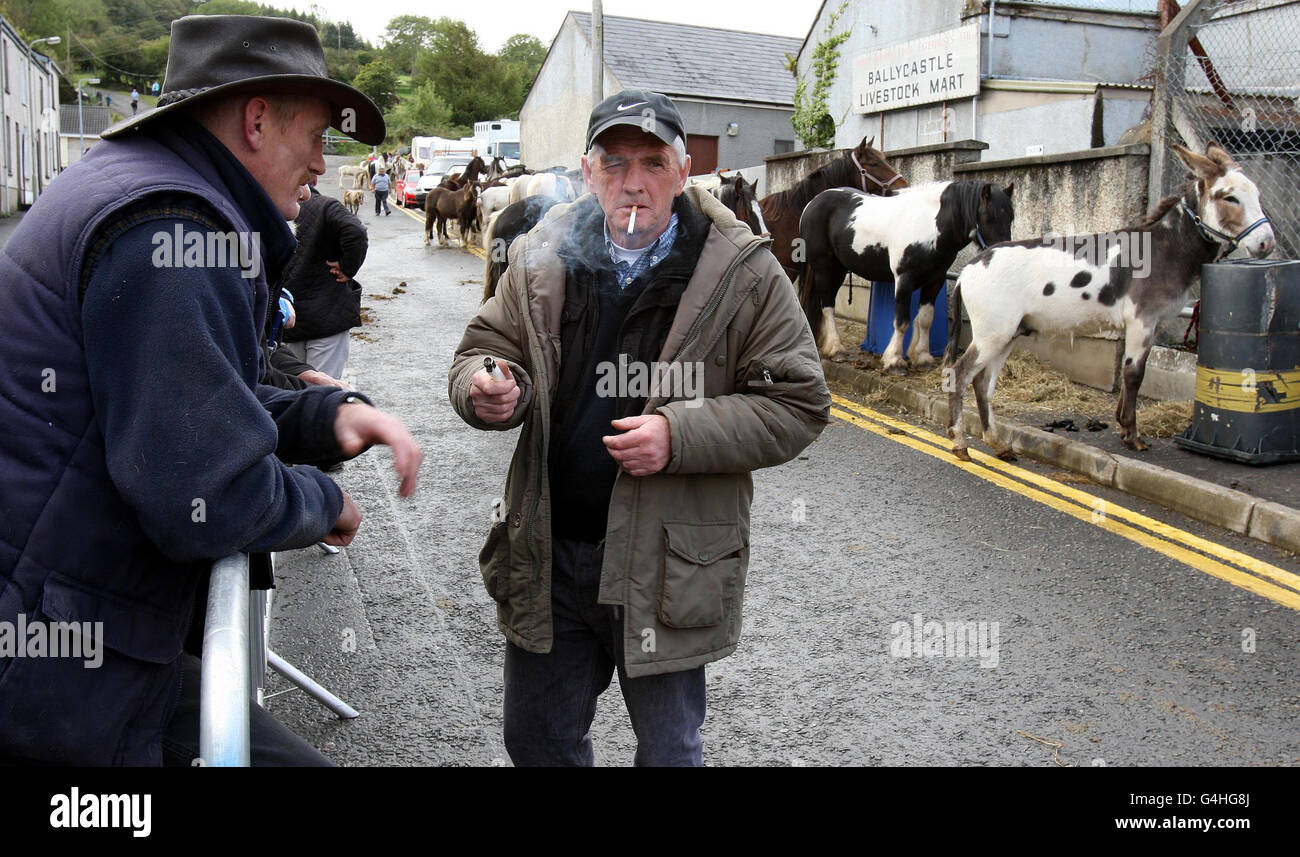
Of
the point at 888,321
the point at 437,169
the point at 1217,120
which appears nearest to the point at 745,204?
the point at 888,321

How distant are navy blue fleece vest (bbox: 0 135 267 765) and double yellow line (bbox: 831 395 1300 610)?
205 inches

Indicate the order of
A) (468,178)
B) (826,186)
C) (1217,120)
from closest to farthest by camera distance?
(1217,120) → (826,186) → (468,178)

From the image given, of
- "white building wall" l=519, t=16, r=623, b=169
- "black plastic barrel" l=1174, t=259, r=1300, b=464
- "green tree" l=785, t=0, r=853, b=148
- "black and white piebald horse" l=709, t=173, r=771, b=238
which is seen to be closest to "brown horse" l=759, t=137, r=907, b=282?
"black and white piebald horse" l=709, t=173, r=771, b=238

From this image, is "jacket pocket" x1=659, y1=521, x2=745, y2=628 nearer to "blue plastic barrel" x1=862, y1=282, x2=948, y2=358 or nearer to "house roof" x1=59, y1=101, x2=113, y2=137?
"blue plastic barrel" x1=862, y1=282, x2=948, y2=358

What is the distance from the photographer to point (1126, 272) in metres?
7.38

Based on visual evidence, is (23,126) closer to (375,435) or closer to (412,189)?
(412,189)

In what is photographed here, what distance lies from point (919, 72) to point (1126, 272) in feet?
46.8

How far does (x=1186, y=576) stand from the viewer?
5434 millimetres

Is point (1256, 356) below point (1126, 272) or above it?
below
